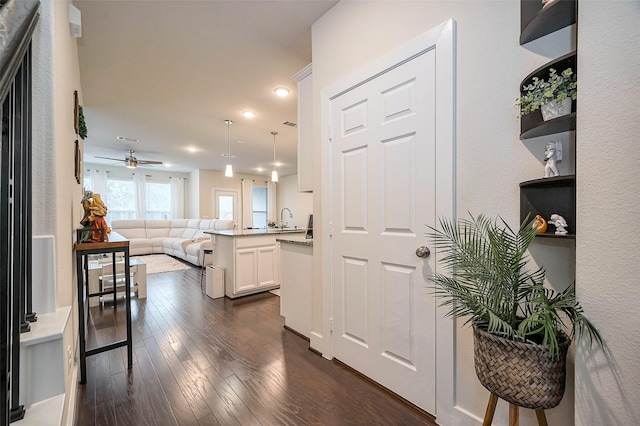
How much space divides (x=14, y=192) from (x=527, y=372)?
6.31 feet

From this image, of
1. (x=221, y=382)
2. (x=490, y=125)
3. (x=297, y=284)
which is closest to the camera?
(x=490, y=125)

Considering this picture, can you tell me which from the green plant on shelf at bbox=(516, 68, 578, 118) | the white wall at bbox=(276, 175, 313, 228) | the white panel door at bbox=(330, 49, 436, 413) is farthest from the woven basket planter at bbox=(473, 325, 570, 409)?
the white wall at bbox=(276, 175, 313, 228)

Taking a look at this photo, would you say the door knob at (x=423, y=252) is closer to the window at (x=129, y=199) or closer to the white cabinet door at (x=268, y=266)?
the white cabinet door at (x=268, y=266)

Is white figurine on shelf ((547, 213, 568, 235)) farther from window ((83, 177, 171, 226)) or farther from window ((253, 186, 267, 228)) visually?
window ((253, 186, 267, 228))

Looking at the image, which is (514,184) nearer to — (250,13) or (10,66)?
(10,66)

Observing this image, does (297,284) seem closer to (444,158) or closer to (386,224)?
(386,224)

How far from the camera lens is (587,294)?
905mm

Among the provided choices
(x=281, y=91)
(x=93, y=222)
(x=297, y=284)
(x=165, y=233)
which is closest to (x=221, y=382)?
(x=297, y=284)

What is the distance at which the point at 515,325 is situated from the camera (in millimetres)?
1038

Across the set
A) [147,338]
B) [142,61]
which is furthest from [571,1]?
[147,338]

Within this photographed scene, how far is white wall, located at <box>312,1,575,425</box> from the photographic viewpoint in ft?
3.69

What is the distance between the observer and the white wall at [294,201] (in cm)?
955

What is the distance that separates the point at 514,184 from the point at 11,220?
194 cm

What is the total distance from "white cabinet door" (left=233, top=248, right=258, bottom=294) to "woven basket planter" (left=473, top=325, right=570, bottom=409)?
3.24 m
